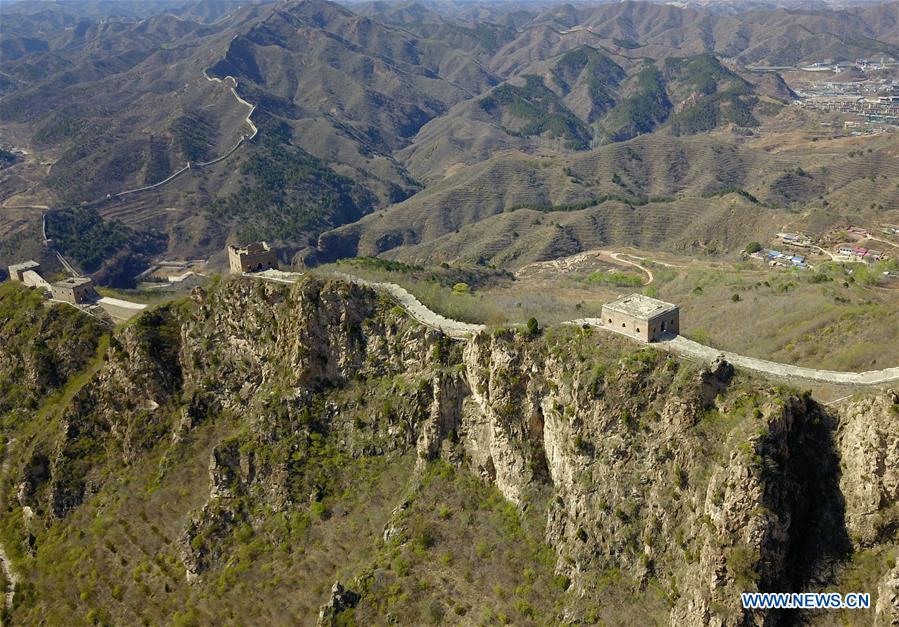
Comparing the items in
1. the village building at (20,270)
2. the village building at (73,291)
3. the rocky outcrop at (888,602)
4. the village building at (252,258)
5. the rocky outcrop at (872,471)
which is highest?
the rocky outcrop at (872,471)

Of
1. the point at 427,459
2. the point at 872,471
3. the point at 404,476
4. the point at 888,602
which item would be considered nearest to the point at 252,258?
the point at 404,476

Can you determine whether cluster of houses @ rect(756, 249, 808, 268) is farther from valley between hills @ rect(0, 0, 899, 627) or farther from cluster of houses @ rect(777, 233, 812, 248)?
valley between hills @ rect(0, 0, 899, 627)

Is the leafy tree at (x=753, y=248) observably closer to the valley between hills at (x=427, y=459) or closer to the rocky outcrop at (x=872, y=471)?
the valley between hills at (x=427, y=459)

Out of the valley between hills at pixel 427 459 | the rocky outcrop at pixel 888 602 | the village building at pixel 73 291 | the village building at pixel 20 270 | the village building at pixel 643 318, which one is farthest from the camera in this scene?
the village building at pixel 20 270

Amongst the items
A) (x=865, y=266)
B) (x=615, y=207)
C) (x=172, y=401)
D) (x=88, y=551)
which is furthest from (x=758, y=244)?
→ (x=88, y=551)

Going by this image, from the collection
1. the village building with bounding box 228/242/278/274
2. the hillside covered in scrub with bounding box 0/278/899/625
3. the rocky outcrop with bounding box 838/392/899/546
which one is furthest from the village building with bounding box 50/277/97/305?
the rocky outcrop with bounding box 838/392/899/546

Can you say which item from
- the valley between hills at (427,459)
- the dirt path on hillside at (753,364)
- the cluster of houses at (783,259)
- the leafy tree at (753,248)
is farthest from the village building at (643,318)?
the leafy tree at (753,248)

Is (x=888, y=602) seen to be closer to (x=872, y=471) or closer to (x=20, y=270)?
Result: (x=872, y=471)
